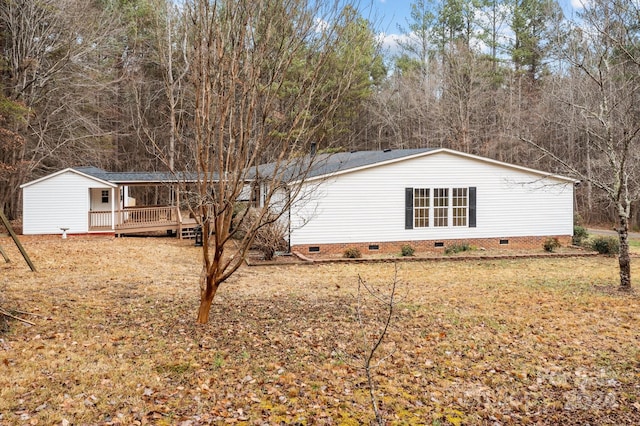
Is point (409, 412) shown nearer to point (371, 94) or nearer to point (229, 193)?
point (229, 193)

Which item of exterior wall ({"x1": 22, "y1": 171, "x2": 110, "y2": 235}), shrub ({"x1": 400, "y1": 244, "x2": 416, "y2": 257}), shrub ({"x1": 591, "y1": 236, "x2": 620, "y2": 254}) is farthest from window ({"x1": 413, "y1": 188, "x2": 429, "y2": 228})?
exterior wall ({"x1": 22, "y1": 171, "x2": 110, "y2": 235})

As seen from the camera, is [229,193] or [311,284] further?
[311,284]

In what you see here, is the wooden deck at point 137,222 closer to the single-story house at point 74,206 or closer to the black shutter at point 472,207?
the single-story house at point 74,206

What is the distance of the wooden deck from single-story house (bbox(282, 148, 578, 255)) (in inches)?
293

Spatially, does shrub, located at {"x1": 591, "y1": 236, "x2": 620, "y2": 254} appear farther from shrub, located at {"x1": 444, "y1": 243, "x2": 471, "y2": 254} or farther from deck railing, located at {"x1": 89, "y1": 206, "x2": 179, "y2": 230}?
deck railing, located at {"x1": 89, "y1": 206, "x2": 179, "y2": 230}

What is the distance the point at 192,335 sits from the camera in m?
6.08

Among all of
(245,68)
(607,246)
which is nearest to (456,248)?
(607,246)

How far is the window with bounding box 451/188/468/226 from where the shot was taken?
16.8m

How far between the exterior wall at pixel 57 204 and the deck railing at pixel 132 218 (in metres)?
0.55

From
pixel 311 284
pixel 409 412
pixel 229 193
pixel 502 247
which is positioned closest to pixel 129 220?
pixel 311 284

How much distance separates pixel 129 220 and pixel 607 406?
20.6 metres

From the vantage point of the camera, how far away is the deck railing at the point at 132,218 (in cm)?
1969

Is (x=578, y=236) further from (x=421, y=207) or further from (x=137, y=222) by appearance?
(x=137, y=222)

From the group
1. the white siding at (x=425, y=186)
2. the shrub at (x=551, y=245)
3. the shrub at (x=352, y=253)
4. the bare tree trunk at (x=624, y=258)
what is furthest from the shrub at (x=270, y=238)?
the shrub at (x=551, y=245)
